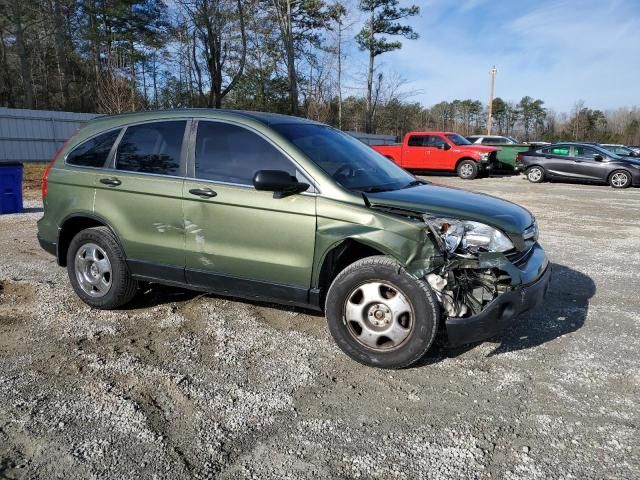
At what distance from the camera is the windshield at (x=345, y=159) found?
367cm

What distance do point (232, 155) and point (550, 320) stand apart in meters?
3.06

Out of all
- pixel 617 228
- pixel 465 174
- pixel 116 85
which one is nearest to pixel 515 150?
pixel 465 174

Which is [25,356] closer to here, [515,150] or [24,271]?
[24,271]

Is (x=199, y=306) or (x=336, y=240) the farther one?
(x=199, y=306)

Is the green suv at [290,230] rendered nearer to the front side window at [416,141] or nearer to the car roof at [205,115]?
the car roof at [205,115]

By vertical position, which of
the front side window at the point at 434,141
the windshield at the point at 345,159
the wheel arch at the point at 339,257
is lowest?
the wheel arch at the point at 339,257

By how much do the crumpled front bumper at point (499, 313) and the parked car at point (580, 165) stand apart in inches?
651

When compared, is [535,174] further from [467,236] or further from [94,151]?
[94,151]

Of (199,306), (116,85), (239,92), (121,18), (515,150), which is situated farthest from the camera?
(239,92)

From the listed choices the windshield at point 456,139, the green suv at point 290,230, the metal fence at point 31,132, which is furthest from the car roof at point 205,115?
the metal fence at point 31,132

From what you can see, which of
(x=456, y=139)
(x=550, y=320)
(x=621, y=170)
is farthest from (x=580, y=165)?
(x=550, y=320)

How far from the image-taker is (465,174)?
64.7 ft

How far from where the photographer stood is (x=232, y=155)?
382 cm

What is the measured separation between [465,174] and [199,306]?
1713 centimetres
